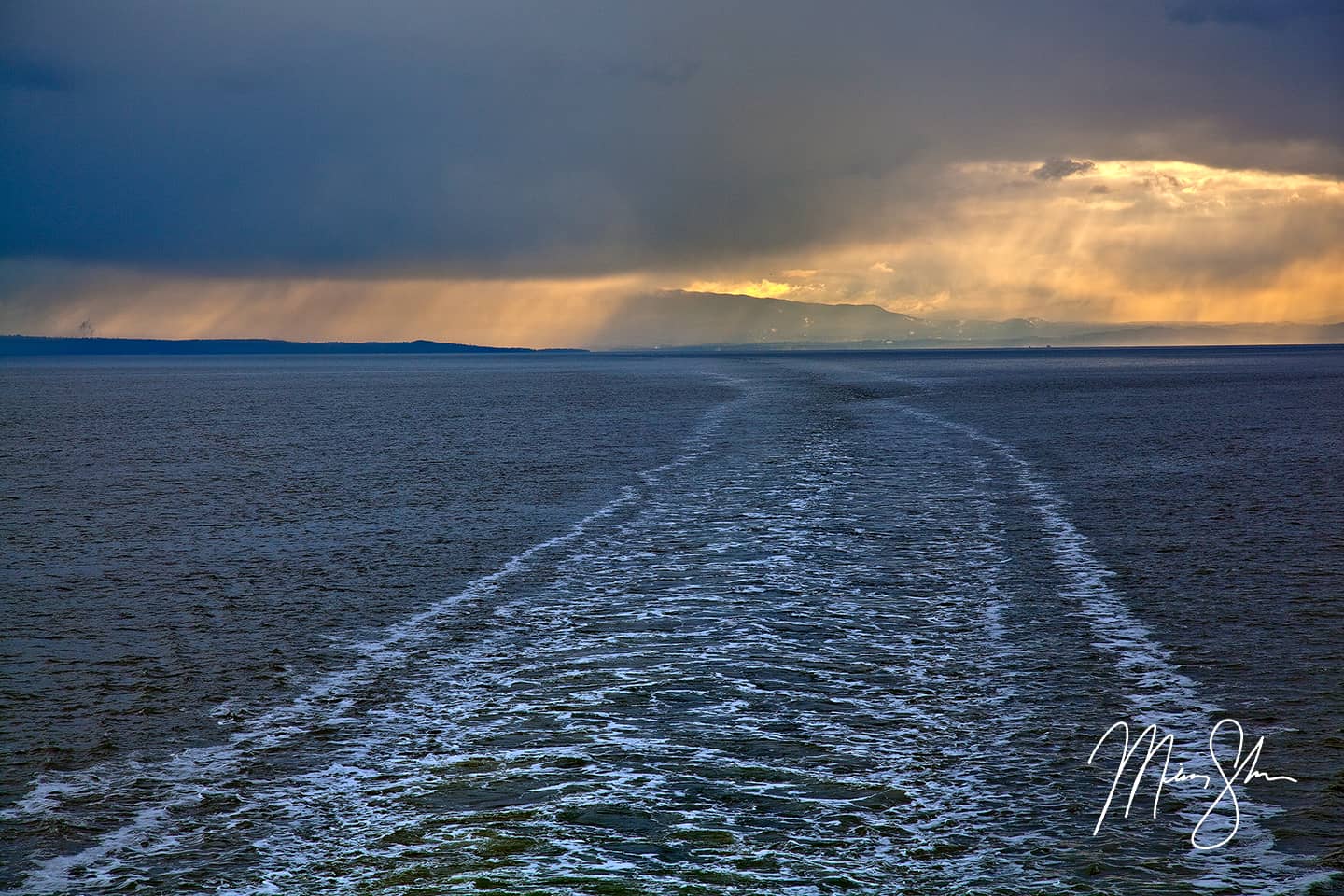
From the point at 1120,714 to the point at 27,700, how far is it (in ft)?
37.3

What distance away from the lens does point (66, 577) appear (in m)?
19.8

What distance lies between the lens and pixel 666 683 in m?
12.8

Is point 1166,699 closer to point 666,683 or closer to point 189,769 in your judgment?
point 666,683

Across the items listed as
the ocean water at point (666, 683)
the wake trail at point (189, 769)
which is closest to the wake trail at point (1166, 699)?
the ocean water at point (666, 683)

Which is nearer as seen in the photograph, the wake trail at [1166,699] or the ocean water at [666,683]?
the wake trail at [1166,699]
